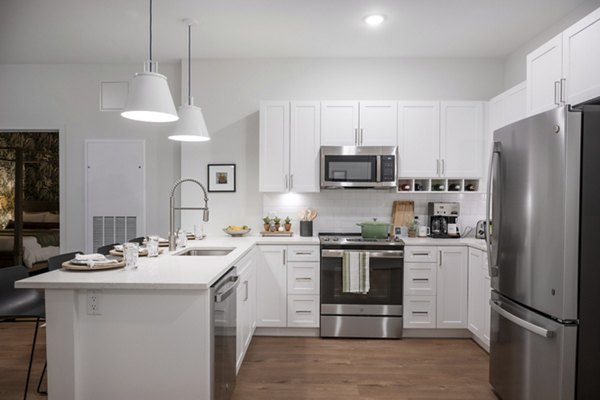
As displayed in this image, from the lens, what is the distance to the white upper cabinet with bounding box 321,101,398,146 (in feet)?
12.9

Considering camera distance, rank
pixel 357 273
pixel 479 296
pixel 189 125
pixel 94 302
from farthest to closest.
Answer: pixel 357 273, pixel 479 296, pixel 189 125, pixel 94 302

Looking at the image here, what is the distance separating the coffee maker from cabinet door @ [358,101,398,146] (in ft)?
2.96

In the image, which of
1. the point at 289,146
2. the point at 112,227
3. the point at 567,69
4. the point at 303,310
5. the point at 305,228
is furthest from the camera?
the point at 112,227

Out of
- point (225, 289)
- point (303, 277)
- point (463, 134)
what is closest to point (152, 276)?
point (225, 289)

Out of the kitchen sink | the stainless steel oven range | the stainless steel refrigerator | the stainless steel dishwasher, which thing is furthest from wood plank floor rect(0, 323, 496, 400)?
the kitchen sink

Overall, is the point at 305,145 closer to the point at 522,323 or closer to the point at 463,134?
the point at 463,134

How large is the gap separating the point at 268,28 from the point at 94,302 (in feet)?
8.97

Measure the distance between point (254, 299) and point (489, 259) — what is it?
6.83 ft

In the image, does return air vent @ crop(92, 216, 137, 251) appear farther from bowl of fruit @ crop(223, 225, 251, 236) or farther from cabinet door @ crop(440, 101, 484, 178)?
cabinet door @ crop(440, 101, 484, 178)

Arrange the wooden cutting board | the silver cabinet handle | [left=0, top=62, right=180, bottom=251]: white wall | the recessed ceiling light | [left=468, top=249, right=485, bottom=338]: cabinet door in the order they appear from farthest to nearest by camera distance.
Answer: [left=0, top=62, right=180, bottom=251]: white wall < the wooden cutting board < [left=468, top=249, right=485, bottom=338]: cabinet door < the recessed ceiling light < the silver cabinet handle

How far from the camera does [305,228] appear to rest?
4.11 metres

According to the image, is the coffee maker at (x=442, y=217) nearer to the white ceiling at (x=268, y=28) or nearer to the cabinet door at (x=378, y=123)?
the cabinet door at (x=378, y=123)

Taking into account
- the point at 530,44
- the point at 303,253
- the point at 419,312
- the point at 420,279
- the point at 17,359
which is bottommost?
the point at 17,359

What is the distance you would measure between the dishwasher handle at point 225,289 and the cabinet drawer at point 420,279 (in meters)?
1.92
